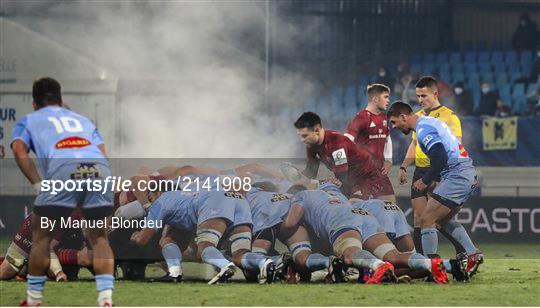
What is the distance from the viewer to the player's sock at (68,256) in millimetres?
11281

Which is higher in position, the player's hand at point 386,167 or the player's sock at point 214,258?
the player's hand at point 386,167

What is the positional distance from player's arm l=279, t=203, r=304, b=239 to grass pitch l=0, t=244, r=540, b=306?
2.03 ft

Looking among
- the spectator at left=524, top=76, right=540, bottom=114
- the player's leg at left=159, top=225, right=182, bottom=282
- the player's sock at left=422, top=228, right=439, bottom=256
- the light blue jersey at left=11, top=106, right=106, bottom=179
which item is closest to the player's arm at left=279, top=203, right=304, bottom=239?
the player's leg at left=159, top=225, right=182, bottom=282

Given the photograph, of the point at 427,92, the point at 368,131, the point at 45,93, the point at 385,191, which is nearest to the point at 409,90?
the point at 368,131

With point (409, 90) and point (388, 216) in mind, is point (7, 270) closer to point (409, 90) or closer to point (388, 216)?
point (388, 216)

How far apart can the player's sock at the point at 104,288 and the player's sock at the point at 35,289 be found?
401 mm

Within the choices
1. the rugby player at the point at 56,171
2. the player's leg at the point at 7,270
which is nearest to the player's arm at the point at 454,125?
the player's leg at the point at 7,270

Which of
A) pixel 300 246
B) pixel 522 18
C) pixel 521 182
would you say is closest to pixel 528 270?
pixel 300 246

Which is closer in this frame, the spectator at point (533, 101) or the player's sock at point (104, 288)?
the player's sock at point (104, 288)

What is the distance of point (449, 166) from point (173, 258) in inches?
107

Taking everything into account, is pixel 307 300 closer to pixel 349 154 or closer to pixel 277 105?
pixel 349 154

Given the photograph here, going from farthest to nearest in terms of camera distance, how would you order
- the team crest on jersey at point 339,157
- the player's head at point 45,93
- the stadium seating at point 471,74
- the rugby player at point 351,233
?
the stadium seating at point 471,74, the team crest on jersey at point 339,157, the rugby player at point 351,233, the player's head at point 45,93

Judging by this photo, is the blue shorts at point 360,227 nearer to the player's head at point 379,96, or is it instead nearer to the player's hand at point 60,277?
the player's hand at point 60,277

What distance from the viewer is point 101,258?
8.98 meters
